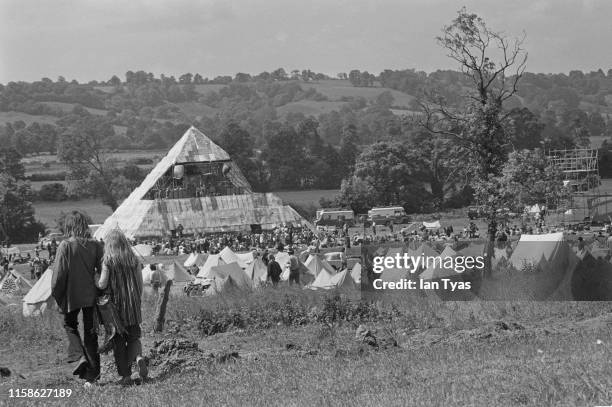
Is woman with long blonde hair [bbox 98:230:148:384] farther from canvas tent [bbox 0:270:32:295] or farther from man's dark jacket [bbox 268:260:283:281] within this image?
canvas tent [bbox 0:270:32:295]

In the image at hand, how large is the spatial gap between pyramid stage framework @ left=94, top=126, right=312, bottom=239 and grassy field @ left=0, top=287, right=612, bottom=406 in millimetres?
57204

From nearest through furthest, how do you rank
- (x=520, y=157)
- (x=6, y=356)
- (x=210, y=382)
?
(x=210, y=382), (x=6, y=356), (x=520, y=157)

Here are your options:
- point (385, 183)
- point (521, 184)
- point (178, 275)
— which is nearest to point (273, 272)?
point (521, 184)

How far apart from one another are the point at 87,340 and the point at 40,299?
8.13m

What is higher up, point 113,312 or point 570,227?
point 113,312

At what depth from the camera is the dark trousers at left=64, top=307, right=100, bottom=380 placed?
10562 mm

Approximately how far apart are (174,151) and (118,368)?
7558 cm

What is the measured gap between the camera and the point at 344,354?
1122 cm

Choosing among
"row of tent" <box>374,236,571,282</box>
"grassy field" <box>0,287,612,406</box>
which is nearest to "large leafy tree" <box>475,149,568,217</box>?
"row of tent" <box>374,236,571,282</box>

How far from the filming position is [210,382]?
10.1m

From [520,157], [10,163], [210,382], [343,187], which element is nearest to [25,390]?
[210,382]

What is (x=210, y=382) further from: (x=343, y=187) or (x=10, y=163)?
(x=10, y=163)

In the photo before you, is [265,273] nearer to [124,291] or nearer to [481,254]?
[481,254]

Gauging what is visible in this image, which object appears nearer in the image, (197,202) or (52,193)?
(197,202)
